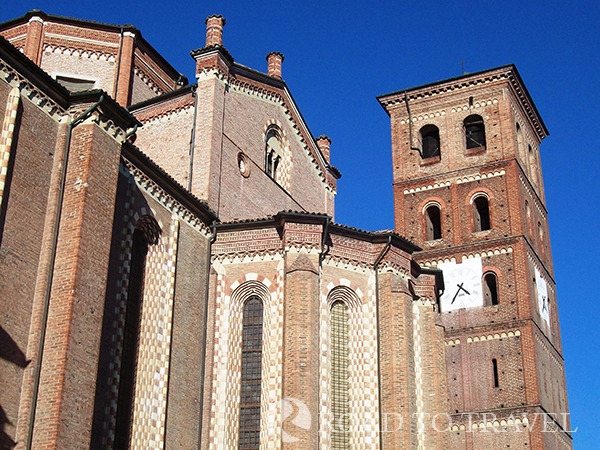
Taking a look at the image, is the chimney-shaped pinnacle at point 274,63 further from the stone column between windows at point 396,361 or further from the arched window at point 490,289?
the arched window at point 490,289

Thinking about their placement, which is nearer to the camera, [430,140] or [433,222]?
[433,222]

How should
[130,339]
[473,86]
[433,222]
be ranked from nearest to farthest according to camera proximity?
[130,339]
[433,222]
[473,86]

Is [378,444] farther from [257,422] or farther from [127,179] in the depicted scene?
[127,179]

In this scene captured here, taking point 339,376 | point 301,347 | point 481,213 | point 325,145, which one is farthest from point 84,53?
point 481,213

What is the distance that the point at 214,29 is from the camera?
2423 cm

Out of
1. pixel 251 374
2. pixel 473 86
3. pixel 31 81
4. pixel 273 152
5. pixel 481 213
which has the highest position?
pixel 473 86

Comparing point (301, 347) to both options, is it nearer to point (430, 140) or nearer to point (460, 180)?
point (460, 180)

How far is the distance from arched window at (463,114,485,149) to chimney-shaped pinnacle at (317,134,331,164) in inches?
478

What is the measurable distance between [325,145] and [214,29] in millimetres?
6676

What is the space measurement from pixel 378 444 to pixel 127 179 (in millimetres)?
8226

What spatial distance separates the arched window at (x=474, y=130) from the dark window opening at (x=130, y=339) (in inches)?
941

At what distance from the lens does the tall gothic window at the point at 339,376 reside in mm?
19828

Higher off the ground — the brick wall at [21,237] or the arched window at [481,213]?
the arched window at [481,213]

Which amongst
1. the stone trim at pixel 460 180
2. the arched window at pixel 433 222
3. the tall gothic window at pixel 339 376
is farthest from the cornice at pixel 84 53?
the arched window at pixel 433 222
